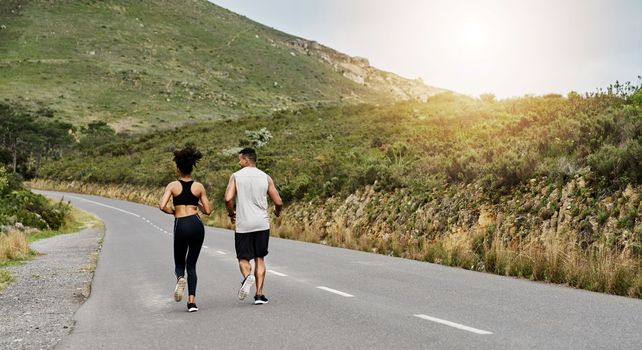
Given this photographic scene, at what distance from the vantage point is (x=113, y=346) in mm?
6586

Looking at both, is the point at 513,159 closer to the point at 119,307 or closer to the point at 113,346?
the point at 119,307

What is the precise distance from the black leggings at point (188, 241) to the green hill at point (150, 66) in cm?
7927

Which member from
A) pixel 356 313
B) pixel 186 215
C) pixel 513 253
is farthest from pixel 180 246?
pixel 513 253

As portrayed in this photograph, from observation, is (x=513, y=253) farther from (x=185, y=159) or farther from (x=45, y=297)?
(x=45, y=297)

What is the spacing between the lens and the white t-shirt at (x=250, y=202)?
8.68m

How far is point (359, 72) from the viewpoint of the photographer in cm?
18400

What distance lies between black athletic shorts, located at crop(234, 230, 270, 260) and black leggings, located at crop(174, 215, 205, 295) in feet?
1.80

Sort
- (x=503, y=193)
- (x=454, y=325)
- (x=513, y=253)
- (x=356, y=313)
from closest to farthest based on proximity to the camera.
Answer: (x=454, y=325) < (x=356, y=313) < (x=513, y=253) < (x=503, y=193)

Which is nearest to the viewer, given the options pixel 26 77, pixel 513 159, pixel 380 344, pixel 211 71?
pixel 380 344

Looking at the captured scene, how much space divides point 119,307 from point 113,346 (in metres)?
2.60

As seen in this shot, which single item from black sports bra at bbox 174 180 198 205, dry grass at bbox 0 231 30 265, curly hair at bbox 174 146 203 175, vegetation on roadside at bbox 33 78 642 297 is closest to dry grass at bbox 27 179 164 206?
vegetation on roadside at bbox 33 78 642 297

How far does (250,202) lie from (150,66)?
10953cm

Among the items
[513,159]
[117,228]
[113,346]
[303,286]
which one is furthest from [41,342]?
[117,228]

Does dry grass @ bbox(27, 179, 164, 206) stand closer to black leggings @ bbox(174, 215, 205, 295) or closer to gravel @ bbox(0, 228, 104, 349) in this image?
gravel @ bbox(0, 228, 104, 349)
